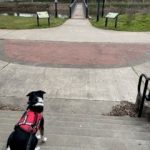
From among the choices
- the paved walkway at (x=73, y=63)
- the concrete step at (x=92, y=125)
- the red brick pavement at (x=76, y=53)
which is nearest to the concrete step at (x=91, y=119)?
the concrete step at (x=92, y=125)

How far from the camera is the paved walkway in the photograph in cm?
814

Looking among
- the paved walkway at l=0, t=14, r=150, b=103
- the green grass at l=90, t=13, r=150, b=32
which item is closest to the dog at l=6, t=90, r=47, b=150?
the paved walkway at l=0, t=14, r=150, b=103

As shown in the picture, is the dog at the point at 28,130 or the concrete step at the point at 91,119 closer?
the dog at the point at 28,130

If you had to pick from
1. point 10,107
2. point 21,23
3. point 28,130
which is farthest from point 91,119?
point 21,23

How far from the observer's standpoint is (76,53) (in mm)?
11883

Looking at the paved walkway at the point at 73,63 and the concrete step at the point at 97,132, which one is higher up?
the concrete step at the point at 97,132

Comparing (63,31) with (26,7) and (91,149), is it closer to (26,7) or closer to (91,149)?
(91,149)

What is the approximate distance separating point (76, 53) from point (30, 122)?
26.1 feet

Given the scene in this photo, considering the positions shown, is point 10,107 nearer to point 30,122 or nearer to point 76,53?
point 30,122

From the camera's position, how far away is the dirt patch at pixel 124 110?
265 inches

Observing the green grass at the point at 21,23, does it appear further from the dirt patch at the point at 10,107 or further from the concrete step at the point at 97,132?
the concrete step at the point at 97,132

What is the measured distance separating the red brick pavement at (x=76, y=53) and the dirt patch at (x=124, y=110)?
133 inches

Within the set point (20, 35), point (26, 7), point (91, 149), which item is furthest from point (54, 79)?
point (26, 7)

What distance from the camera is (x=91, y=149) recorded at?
4582 mm
